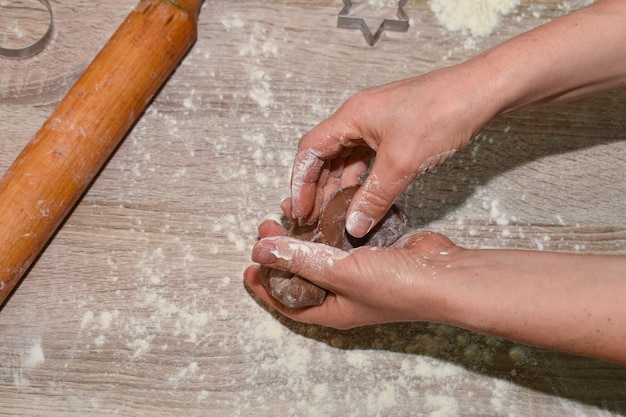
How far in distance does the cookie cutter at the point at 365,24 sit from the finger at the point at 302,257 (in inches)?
27.5

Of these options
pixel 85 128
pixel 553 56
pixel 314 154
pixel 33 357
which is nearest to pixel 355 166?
pixel 314 154

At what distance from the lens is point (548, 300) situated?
3.27 ft

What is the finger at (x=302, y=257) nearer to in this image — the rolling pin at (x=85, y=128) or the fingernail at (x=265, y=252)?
the fingernail at (x=265, y=252)

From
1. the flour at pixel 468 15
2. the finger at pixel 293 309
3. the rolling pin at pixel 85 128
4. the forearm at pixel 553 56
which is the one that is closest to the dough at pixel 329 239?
the finger at pixel 293 309

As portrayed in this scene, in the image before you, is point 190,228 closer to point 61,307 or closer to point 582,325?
point 61,307

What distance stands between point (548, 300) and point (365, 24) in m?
0.89

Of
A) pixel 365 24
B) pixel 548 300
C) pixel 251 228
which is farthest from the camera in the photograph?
pixel 365 24

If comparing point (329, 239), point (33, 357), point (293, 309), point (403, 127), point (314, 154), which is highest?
point (403, 127)

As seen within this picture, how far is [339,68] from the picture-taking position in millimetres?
1573

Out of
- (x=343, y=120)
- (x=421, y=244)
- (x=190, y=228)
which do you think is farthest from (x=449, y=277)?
(x=190, y=228)

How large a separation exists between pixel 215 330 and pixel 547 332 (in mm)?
714

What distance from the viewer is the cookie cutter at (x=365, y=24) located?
1575mm

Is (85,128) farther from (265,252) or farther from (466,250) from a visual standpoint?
(466,250)

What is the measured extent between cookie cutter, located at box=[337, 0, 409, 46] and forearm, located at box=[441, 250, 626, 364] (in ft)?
2.51
